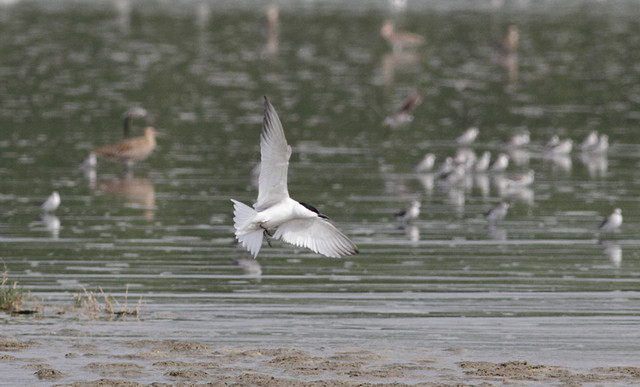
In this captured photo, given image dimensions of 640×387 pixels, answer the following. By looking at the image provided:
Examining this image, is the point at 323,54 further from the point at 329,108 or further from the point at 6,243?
the point at 6,243

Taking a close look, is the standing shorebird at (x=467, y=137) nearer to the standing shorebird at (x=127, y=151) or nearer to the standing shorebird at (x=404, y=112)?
the standing shorebird at (x=404, y=112)

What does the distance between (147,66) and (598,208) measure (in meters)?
29.3

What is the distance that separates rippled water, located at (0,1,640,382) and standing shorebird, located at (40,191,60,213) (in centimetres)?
25

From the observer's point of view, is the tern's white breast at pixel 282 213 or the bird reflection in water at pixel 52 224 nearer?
the tern's white breast at pixel 282 213

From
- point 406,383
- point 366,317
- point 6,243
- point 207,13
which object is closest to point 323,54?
point 207,13

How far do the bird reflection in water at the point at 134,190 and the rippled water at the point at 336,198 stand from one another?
0.09 meters

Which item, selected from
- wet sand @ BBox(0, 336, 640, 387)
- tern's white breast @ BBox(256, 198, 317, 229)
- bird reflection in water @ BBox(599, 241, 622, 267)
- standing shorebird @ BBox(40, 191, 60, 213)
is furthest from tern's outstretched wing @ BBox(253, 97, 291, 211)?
standing shorebird @ BBox(40, 191, 60, 213)

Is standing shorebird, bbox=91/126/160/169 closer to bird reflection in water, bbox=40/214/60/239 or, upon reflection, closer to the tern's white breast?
bird reflection in water, bbox=40/214/60/239

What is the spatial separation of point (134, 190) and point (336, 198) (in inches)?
159

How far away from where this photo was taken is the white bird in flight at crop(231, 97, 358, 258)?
1286 centimetres

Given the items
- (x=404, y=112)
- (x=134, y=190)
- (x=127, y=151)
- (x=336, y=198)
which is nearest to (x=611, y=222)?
(x=336, y=198)

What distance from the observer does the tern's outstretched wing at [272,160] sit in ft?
42.1

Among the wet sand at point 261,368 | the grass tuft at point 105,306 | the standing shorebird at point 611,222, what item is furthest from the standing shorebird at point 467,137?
the wet sand at point 261,368

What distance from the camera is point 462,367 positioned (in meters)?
12.8
